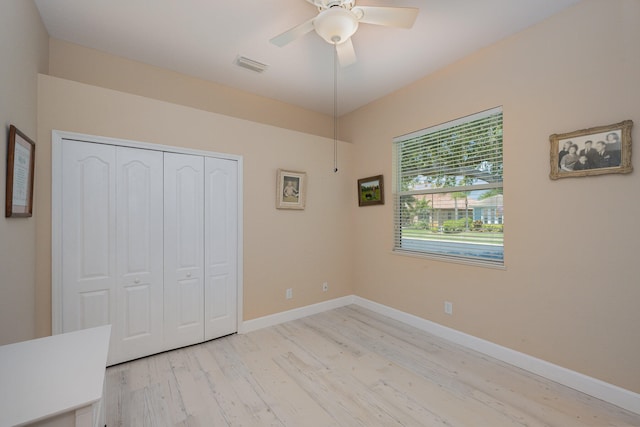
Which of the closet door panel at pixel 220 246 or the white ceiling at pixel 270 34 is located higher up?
the white ceiling at pixel 270 34

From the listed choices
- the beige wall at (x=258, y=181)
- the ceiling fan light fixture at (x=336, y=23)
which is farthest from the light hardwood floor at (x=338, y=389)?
the ceiling fan light fixture at (x=336, y=23)

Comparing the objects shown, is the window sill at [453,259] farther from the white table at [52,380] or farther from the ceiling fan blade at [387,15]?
the white table at [52,380]

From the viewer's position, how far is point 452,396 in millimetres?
1993

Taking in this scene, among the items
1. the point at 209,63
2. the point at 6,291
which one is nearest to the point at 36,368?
the point at 6,291

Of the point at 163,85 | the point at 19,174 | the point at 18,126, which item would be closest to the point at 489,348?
the point at 19,174

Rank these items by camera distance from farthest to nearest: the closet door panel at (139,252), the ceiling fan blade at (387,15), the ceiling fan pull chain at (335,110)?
the ceiling fan pull chain at (335,110), the closet door panel at (139,252), the ceiling fan blade at (387,15)

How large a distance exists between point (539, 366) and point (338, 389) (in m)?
1.68

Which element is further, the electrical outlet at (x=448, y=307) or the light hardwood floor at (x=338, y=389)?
the electrical outlet at (x=448, y=307)

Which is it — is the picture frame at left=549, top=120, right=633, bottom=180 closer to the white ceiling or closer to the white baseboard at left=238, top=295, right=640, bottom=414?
the white ceiling

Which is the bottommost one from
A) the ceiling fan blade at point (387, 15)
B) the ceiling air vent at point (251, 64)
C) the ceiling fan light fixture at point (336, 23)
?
the ceiling fan light fixture at point (336, 23)

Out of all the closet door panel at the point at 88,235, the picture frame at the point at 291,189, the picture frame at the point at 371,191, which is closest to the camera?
the closet door panel at the point at 88,235

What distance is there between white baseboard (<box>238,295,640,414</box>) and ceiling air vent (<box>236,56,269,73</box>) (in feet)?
9.28

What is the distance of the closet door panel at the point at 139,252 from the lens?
7.93 ft

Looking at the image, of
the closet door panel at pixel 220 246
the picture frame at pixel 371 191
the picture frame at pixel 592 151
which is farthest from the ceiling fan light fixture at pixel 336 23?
the picture frame at pixel 371 191
